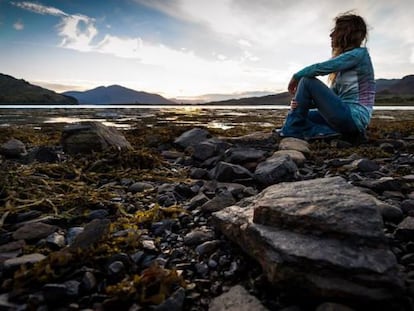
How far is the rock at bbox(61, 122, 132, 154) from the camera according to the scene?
21.1 ft

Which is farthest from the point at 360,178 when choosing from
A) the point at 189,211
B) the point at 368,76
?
the point at 368,76

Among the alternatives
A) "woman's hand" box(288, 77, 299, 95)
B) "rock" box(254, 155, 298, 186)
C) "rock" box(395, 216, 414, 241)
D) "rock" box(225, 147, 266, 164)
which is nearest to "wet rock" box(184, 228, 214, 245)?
"rock" box(395, 216, 414, 241)

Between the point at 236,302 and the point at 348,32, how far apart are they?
5774 millimetres

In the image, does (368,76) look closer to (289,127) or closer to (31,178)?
(289,127)

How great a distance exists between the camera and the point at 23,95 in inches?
5251

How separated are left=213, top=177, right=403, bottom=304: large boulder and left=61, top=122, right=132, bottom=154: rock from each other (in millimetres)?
4761

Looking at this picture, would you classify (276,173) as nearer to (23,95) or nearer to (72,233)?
(72,233)

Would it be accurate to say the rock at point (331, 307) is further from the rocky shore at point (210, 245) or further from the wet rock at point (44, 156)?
the wet rock at point (44, 156)

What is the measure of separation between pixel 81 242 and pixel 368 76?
19.0ft

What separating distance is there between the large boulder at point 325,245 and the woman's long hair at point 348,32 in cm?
469

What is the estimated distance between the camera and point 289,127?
7031 millimetres

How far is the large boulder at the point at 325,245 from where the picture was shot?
1.61 metres

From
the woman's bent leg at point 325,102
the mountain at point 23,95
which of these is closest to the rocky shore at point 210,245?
the woman's bent leg at point 325,102

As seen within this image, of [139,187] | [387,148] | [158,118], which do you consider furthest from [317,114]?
[158,118]
